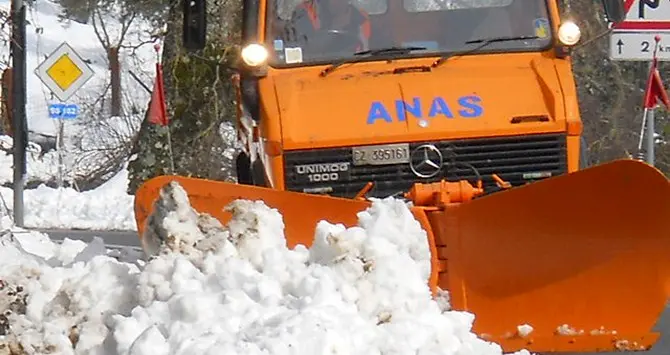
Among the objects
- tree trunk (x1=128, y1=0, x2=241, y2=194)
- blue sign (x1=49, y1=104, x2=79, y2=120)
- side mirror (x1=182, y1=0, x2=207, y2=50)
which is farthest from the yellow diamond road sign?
side mirror (x1=182, y1=0, x2=207, y2=50)

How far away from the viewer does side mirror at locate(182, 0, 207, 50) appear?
766 centimetres

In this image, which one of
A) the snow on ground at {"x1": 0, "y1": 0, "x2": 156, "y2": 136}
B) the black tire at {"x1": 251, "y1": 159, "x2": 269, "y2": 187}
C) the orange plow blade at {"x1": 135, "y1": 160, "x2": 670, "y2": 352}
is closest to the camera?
the orange plow blade at {"x1": 135, "y1": 160, "x2": 670, "y2": 352}

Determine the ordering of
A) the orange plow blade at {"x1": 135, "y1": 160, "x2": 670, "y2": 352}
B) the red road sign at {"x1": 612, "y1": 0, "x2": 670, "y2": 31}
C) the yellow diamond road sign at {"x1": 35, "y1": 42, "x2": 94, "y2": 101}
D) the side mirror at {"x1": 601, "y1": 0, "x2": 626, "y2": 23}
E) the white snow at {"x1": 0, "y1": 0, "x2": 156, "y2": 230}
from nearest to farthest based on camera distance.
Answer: the orange plow blade at {"x1": 135, "y1": 160, "x2": 670, "y2": 352}, the side mirror at {"x1": 601, "y1": 0, "x2": 626, "y2": 23}, the red road sign at {"x1": 612, "y1": 0, "x2": 670, "y2": 31}, the yellow diamond road sign at {"x1": 35, "y1": 42, "x2": 94, "y2": 101}, the white snow at {"x1": 0, "y1": 0, "x2": 156, "y2": 230}

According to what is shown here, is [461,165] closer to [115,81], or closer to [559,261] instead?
[559,261]

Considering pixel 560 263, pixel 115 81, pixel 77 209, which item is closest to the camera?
pixel 560 263

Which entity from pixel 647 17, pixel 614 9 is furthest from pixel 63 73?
pixel 614 9

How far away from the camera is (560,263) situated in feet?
18.1

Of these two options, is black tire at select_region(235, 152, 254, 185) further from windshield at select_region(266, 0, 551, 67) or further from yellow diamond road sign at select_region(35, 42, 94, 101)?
yellow diamond road sign at select_region(35, 42, 94, 101)

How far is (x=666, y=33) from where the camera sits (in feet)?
37.5

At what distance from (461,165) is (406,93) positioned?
0.50 metres

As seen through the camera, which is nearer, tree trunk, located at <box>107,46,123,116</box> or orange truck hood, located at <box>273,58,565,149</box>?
orange truck hood, located at <box>273,58,565,149</box>

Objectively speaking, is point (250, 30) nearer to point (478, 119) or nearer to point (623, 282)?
point (478, 119)

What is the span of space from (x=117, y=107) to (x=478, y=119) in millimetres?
30883

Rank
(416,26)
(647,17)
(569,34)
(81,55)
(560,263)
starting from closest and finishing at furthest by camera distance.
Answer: (560,263) < (569,34) < (416,26) < (647,17) < (81,55)
